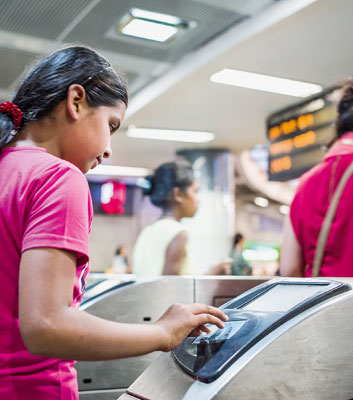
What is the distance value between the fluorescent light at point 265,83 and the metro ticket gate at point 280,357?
317 centimetres

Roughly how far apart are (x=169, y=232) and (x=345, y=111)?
804mm

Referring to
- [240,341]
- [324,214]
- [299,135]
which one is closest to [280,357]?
[240,341]

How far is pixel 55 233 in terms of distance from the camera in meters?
0.68

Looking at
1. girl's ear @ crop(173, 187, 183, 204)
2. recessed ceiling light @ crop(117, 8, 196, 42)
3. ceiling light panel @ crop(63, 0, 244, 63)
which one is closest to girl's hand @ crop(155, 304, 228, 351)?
girl's ear @ crop(173, 187, 183, 204)

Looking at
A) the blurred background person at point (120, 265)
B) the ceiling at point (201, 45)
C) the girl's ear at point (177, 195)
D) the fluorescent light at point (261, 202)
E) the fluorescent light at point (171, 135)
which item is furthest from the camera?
the fluorescent light at point (261, 202)

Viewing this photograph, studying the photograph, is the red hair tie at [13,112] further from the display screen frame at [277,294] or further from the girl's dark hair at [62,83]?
the display screen frame at [277,294]

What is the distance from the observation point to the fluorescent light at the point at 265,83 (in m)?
3.91

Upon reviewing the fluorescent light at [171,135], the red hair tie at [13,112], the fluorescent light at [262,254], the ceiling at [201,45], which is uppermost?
the ceiling at [201,45]

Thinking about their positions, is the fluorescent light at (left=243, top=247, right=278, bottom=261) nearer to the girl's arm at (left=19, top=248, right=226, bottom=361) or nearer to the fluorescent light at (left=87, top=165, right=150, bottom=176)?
Answer: the fluorescent light at (left=87, top=165, right=150, bottom=176)

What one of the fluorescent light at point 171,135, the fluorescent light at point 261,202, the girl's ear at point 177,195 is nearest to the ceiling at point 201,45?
the fluorescent light at point 171,135

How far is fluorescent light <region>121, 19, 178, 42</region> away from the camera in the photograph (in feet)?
10.7

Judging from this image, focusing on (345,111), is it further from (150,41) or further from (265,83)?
(265,83)

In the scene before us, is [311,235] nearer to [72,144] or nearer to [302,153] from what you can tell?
[72,144]

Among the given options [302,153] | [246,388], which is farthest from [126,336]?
[302,153]
